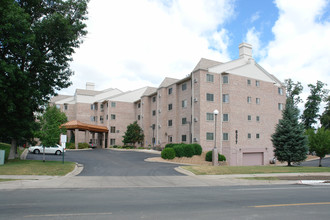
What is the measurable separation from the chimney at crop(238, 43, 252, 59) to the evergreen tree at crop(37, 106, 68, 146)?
97.3 ft

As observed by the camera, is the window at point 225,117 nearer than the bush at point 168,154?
No

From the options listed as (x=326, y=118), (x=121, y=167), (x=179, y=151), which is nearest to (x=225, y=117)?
(x=179, y=151)

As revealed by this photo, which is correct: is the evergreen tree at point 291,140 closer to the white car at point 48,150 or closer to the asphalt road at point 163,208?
the asphalt road at point 163,208

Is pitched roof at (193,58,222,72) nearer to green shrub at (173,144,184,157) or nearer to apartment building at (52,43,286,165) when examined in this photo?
apartment building at (52,43,286,165)

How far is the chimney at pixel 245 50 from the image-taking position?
41844 mm

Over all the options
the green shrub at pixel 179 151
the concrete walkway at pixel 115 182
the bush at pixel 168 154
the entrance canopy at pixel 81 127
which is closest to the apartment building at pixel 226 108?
the green shrub at pixel 179 151

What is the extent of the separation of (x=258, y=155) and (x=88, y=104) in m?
39.5

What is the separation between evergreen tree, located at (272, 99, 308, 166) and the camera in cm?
2730

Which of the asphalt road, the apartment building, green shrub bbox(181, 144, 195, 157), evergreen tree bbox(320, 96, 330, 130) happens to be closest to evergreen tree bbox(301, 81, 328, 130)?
evergreen tree bbox(320, 96, 330, 130)

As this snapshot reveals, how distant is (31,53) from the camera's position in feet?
67.6

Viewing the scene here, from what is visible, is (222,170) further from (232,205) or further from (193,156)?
(193,156)

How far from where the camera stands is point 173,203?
862cm

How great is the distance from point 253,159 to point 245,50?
16764mm

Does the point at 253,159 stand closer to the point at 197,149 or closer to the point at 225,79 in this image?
the point at 197,149
